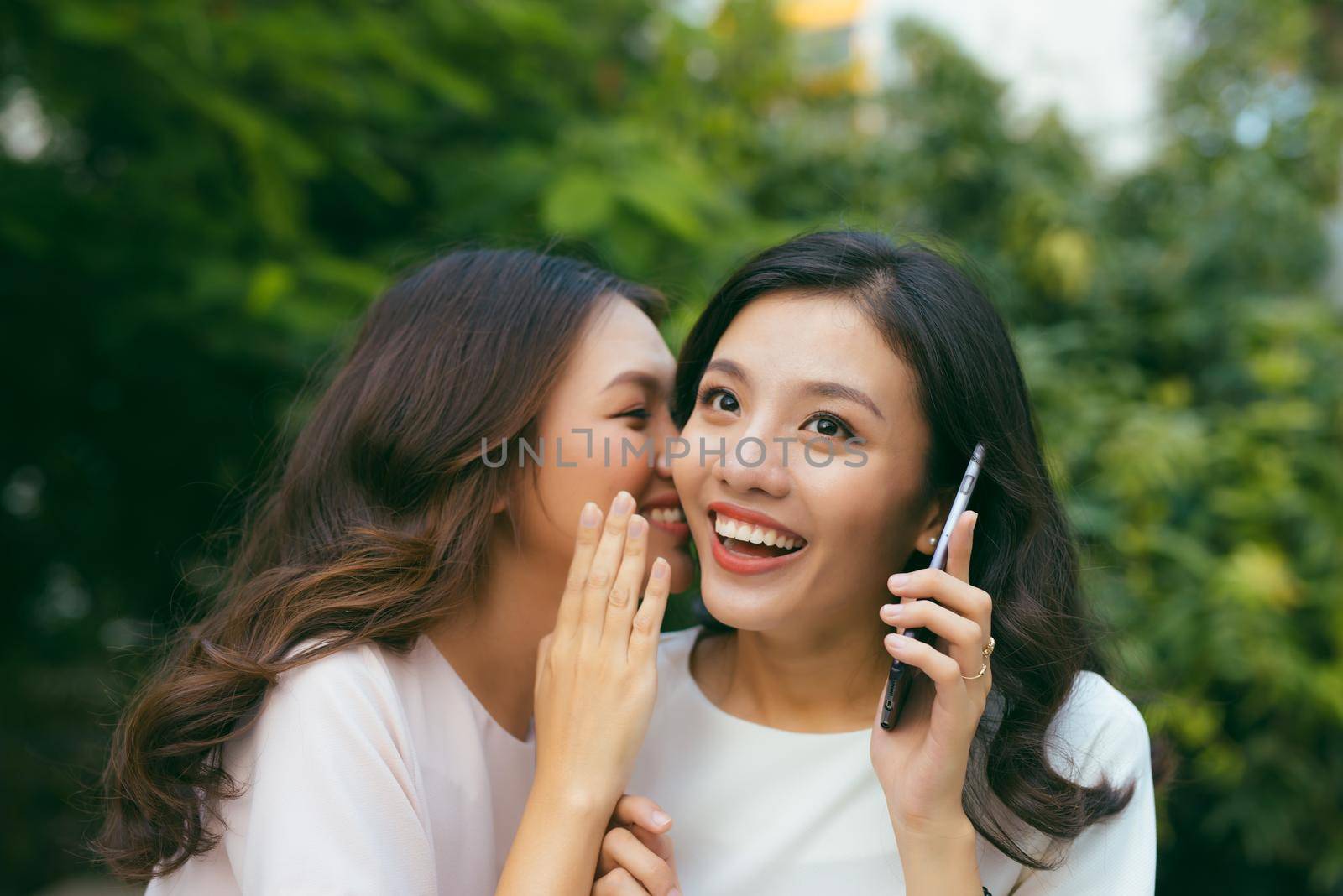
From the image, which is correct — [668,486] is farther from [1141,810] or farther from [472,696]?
[1141,810]

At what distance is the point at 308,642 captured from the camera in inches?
82.7

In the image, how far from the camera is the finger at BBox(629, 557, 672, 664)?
2.07 metres

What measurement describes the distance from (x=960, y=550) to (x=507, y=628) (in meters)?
1.16

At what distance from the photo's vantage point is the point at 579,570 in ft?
7.09

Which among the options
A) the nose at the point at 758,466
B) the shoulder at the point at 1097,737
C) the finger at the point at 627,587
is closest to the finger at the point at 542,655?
the finger at the point at 627,587

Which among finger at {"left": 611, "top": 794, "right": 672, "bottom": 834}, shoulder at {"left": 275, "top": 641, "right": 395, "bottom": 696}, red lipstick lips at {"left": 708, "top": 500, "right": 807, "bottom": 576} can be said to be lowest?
finger at {"left": 611, "top": 794, "right": 672, "bottom": 834}

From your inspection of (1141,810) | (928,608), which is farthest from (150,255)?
(1141,810)

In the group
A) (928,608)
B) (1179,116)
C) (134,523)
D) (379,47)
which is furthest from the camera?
(1179,116)

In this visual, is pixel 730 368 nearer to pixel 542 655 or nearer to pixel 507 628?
pixel 542 655

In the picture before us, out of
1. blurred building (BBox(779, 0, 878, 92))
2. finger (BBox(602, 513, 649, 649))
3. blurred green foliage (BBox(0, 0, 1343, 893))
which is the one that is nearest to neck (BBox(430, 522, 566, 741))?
finger (BBox(602, 513, 649, 649))

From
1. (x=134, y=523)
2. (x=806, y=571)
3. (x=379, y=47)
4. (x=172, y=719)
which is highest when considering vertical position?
(x=379, y=47)

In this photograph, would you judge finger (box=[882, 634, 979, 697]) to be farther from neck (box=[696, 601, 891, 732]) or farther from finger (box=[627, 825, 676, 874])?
finger (box=[627, 825, 676, 874])

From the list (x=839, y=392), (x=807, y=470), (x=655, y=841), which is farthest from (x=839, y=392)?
(x=655, y=841)

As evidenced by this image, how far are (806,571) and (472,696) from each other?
0.84 m
